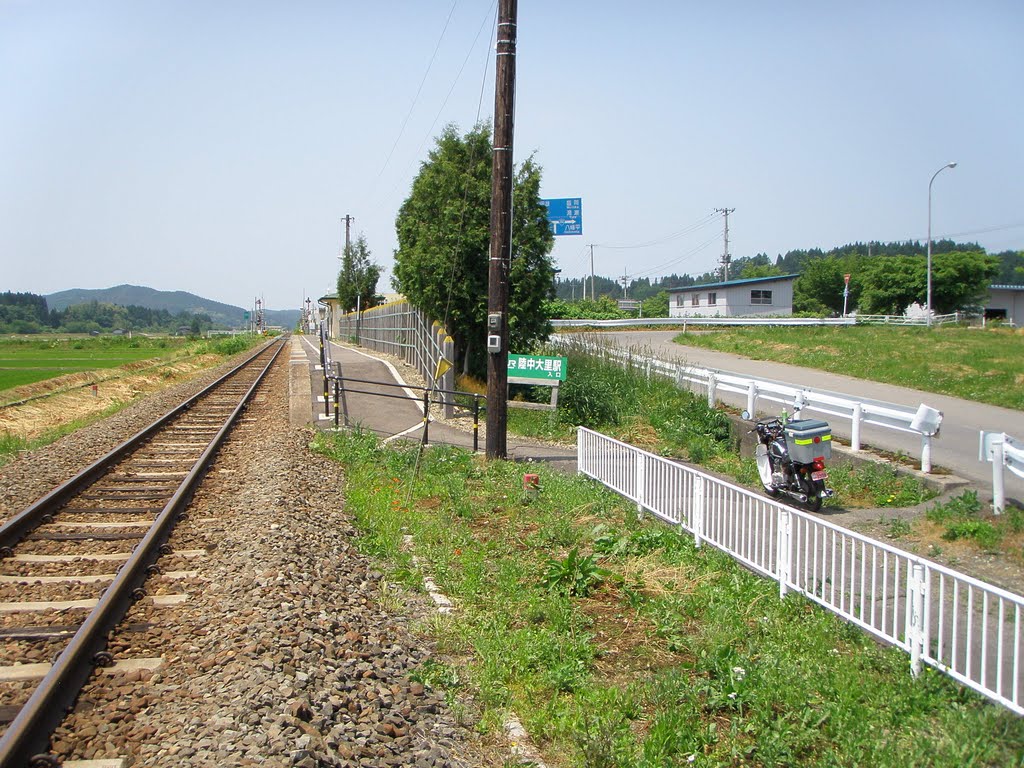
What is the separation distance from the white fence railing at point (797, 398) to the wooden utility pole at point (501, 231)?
4.63m

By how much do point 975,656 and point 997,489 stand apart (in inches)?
169

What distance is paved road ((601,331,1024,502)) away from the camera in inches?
461

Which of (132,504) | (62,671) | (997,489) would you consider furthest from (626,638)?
(132,504)

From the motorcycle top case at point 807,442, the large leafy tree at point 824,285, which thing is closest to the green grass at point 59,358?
the motorcycle top case at point 807,442

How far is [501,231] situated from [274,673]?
9474 mm

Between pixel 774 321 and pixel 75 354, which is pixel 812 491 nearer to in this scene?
pixel 774 321

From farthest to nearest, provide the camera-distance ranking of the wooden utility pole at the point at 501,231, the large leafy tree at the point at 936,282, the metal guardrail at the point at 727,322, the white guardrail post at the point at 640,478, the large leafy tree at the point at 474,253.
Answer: the large leafy tree at the point at 936,282 < the metal guardrail at the point at 727,322 < the large leafy tree at the point at 474,253 < the wooden utility pole at the point at 501,231 < the white guardrail post at the point at 640,478

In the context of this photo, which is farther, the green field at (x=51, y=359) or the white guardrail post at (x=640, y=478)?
the green field at (x=51, y=359)

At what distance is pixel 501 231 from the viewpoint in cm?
1330

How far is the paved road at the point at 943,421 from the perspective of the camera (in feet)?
38.4

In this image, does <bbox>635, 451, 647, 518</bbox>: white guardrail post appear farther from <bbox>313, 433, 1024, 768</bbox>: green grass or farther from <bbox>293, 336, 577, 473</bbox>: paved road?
<bbox>293, 336, 577, 473</bbox>: paved road

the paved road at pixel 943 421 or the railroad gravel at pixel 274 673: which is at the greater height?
the paved road at pixel 943 421

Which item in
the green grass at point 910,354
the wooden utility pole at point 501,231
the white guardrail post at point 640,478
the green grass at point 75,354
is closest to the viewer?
the white guardrail post at point 640,478

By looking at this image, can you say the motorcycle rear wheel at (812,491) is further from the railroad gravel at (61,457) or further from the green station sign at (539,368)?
the railroad gravel at (61,457)
